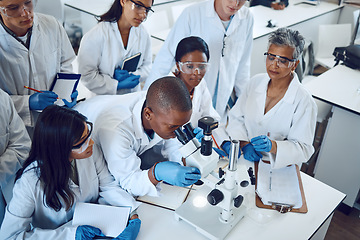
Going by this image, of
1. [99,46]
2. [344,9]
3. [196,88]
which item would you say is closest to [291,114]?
[196,88]

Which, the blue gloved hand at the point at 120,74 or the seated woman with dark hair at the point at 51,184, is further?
the blue gloved hand at the point at 120,74

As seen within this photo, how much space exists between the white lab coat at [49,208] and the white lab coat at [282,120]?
79 centimetres

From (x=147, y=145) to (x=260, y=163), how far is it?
0.60m

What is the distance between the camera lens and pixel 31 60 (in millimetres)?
1804

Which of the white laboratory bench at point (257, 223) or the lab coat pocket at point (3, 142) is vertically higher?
the lab coat pocket at point (3, 142)

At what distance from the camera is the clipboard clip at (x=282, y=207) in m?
1.48

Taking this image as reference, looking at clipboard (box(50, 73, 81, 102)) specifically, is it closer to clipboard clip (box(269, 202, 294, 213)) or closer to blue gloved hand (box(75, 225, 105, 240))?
blue gloved hand (box(75, 225, 105, 240))

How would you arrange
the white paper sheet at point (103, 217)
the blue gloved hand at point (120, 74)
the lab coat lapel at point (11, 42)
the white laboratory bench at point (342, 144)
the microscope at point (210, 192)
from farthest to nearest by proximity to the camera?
the white laboratory bench at point (342, 144)
the blue gloved hand at point (120, 74)
the lab coat lapel at point (11, 42)
the white paper sheet at point (103, 217)
the microscope at point (210, 192)

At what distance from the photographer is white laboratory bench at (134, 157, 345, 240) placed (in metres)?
1.38

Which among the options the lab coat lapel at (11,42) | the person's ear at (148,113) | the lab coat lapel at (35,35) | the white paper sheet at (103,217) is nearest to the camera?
the white paper sheet at (103,217)

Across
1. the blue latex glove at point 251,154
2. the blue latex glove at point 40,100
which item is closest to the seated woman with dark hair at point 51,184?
the blue latex glove at point 40,100

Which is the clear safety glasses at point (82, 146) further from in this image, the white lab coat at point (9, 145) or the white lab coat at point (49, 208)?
the white lab coat at point (9, 145)

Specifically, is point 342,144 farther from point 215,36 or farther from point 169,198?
point 169,198

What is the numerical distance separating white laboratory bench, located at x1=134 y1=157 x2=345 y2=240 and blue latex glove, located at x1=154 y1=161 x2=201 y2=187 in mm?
168
